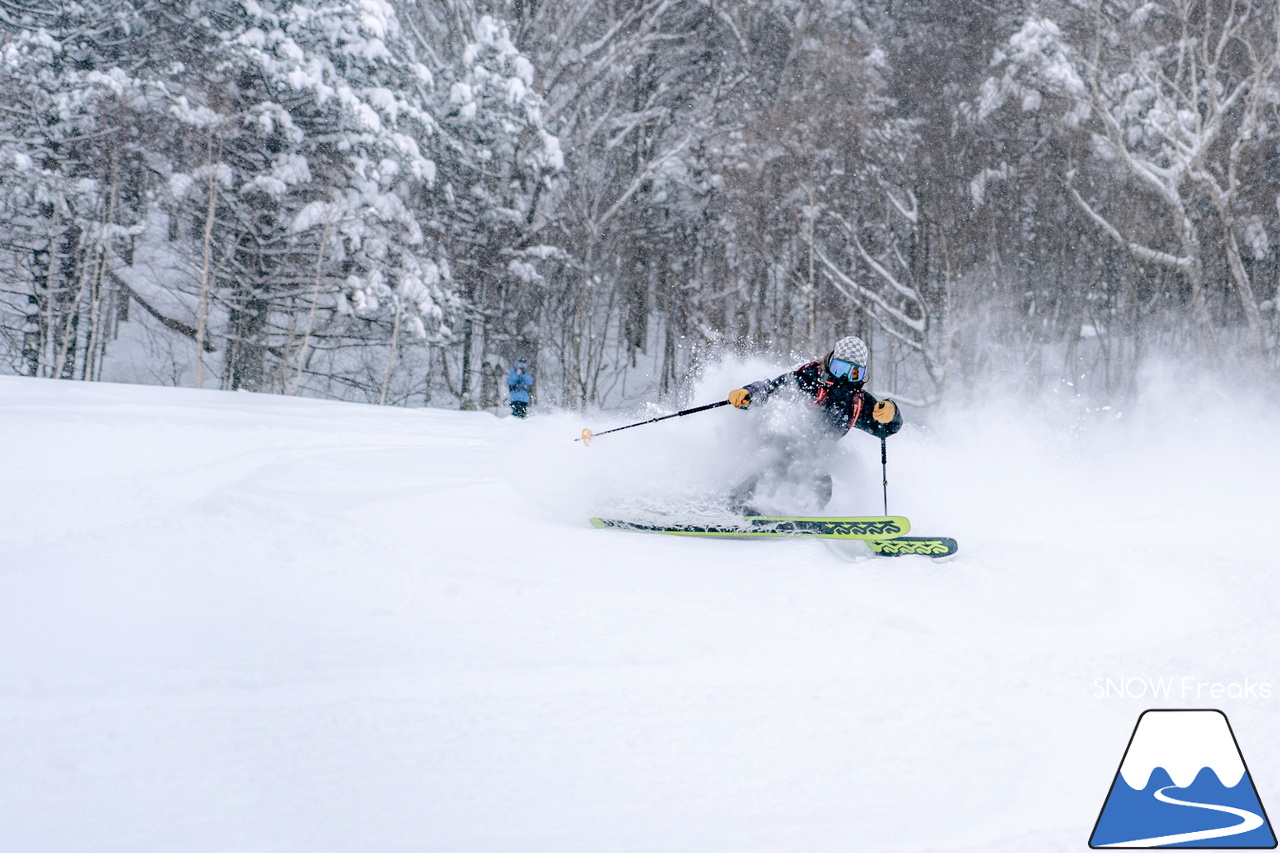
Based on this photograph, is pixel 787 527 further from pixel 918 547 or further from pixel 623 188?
pixel 623 188

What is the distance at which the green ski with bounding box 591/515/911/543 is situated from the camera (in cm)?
573

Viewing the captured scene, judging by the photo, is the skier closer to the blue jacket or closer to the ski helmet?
the ski helmet

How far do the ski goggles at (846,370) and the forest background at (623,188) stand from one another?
39.8ft

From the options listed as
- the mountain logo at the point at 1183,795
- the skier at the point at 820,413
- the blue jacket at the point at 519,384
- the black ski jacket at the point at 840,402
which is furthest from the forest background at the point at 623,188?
the mountain logo at the point at 1183,795

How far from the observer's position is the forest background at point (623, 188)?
16.5 metres

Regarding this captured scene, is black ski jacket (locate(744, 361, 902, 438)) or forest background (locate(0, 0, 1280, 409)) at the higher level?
forest background (locate(0, 0, 1280, 409))

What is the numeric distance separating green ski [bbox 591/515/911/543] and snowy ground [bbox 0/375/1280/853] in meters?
0.14

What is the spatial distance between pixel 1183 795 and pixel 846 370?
4.15m

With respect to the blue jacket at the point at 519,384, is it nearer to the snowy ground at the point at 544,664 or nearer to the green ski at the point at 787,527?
the snowy ground at the point at 544,664

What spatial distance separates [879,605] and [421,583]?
85.8 inches

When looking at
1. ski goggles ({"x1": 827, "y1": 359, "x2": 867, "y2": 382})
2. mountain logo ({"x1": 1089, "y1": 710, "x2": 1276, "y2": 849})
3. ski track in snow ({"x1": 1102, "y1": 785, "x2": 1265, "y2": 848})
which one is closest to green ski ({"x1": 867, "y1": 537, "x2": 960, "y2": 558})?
ski goggles ({"x1": 827, "y1": 359, "x2": 867, "y2": 382})

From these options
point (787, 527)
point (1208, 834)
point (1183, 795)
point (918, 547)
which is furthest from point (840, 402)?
point (1208, 834)

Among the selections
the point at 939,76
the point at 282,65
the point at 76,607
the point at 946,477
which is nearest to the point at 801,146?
the point at 939,76

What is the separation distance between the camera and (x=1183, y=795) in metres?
2.54
